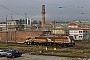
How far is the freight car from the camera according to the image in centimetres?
6028

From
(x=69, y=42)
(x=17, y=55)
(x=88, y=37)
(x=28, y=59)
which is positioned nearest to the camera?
(x=28, y=59)

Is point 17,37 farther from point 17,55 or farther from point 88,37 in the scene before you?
point 17,55

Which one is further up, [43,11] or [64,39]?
[43,11]

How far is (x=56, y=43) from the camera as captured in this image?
6297 cm

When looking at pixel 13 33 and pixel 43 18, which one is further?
pixel 43 18

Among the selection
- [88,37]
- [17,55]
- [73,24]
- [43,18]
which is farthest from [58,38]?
[73,24]

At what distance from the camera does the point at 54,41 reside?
63312mm

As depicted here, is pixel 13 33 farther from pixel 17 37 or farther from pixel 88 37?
pixel 88 37

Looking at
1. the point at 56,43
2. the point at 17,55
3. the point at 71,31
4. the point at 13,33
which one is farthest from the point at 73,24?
the point at 17,55

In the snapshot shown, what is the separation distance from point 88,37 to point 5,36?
3662 centimetres

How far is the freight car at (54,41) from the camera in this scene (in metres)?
60.3

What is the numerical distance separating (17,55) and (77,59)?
10.5 m

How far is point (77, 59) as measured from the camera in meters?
31.7

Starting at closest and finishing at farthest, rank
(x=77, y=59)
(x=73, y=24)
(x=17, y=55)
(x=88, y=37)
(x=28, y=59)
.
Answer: (x=77, y=59), (x=28, y=59), (x=17, y=55), (x=88, y=37), (x=73, y=24)
